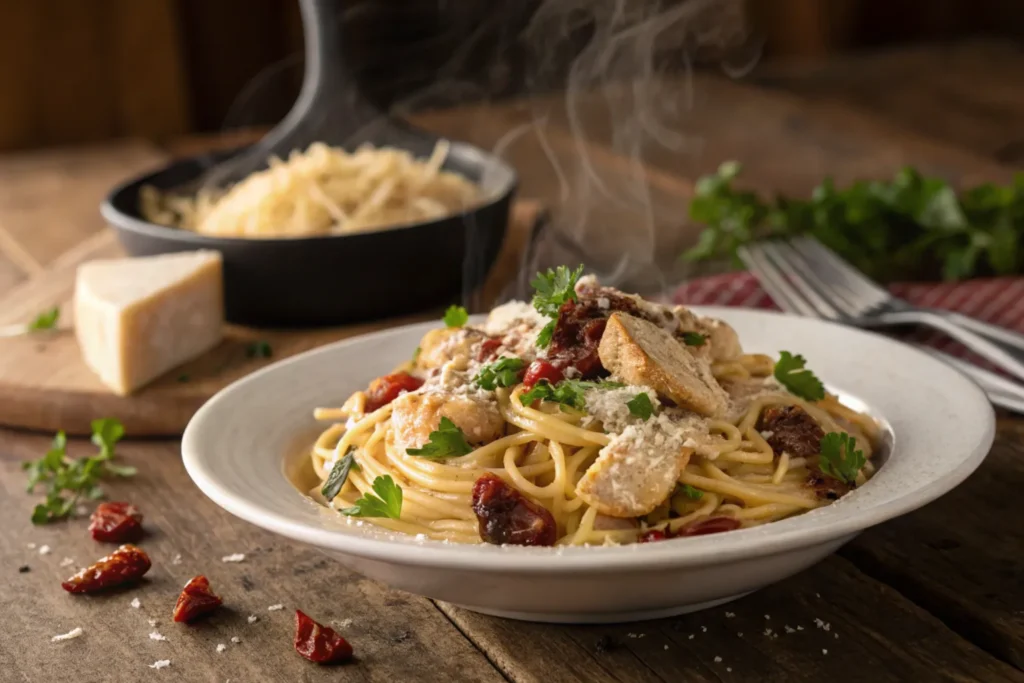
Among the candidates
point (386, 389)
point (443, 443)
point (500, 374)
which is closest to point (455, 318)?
point (386, 389)

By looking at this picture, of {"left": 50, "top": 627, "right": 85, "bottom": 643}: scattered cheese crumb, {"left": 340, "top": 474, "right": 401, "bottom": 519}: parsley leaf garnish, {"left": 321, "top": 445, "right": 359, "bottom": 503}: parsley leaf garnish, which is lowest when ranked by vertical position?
{"left": 50, "top": 627, "right": 85, "bottom": 643}: scattered cheese crumb

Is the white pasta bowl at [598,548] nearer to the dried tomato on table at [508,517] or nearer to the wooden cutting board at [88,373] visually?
the dried tomato on table at [508,517]

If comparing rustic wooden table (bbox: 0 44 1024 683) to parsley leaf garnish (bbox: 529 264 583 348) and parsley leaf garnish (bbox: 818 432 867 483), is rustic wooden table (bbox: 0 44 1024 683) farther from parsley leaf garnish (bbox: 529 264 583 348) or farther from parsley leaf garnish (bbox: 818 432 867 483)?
parsley leaf garnish (bbox: 529 264 583 348)

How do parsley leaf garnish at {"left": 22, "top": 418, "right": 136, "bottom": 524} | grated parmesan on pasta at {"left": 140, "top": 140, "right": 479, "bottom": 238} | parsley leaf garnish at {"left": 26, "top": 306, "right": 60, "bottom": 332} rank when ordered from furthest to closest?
grated parmesan on pasta at {"left": 140, "top": 140, "right": 479, "bottom": 238} < parsley leaf garnish at {"left": 26, "top": 306, "right": 60, "bottom": 332} < parsley leaf garnish at {"left": 22, "top": 418, "right": 136, "bottom": 524}

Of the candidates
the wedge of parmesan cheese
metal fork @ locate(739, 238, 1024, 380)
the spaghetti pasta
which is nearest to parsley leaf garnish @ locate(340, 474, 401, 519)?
the spaghetti pasta

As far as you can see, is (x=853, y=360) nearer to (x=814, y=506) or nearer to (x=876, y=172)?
(x=814, y=506)

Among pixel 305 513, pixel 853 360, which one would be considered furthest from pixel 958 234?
pixel 305 513

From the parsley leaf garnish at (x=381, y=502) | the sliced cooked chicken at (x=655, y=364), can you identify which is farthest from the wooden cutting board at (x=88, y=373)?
the sliced cooked chicken at (x=655, y=364)

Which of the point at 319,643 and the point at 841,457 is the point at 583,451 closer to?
the point at 841,457
